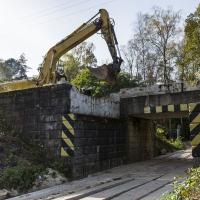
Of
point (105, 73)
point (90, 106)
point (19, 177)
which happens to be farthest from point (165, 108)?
point (19, 177)

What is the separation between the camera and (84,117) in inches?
459

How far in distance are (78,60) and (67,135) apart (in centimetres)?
2833

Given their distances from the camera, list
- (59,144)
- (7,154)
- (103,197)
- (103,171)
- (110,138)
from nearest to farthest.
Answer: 1. (103,197)
2. (7,154)
3. (59,144)
4. (103,171)
5. (110,138)

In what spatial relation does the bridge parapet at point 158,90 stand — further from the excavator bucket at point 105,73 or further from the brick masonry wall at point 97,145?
the excavator bucket at point 105,73

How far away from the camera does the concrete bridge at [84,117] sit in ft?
36.7

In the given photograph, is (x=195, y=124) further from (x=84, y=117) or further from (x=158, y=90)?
(x=158, y=90)

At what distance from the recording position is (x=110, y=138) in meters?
13.5

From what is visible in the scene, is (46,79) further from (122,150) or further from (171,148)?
(171,148)

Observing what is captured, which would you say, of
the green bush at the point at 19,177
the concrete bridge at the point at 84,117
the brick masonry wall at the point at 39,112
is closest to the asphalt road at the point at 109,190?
the green bush at the point at 19,177

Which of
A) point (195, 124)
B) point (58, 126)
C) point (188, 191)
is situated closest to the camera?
point (188, 191)

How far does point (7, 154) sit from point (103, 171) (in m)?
3.69

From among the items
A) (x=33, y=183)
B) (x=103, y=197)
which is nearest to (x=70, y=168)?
(x=33, y=183)

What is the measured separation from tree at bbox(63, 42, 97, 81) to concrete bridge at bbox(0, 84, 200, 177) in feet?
73.8

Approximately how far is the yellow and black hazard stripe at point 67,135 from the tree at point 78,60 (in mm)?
26672
